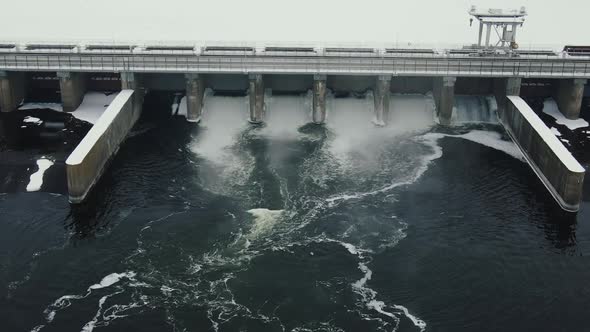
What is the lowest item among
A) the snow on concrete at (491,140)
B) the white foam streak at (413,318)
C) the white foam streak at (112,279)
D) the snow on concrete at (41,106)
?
the white foam streak at (413,318)

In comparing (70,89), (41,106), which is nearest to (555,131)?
(70,89)

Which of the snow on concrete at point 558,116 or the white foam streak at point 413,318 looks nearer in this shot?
the white foam streak at point 413,318

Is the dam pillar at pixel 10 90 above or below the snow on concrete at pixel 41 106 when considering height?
above

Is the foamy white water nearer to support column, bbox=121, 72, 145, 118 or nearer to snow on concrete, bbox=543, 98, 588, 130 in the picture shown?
support column, bbox=121, 72, 145, 118

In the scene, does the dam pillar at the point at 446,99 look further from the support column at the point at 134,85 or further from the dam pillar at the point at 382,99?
the support column at the point at 134,85

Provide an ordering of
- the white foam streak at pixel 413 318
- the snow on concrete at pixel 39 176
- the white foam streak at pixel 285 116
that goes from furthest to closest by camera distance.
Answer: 1. the white foam streak at pixel 285 116
2. the snow on concrete at pixel 39 176
3. the white foam streak at pixel 413 318

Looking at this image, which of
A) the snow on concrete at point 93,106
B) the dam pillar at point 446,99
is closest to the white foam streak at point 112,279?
the snow on concrete at point 93,106

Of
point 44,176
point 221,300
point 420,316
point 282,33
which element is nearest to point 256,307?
point 221,300

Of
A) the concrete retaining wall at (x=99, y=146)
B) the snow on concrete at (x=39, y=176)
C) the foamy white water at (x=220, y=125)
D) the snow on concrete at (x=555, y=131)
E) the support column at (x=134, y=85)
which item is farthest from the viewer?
the support column at (x=134, y=85)

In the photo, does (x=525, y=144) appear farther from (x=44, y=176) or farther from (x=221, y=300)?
(x=44, y=176)
